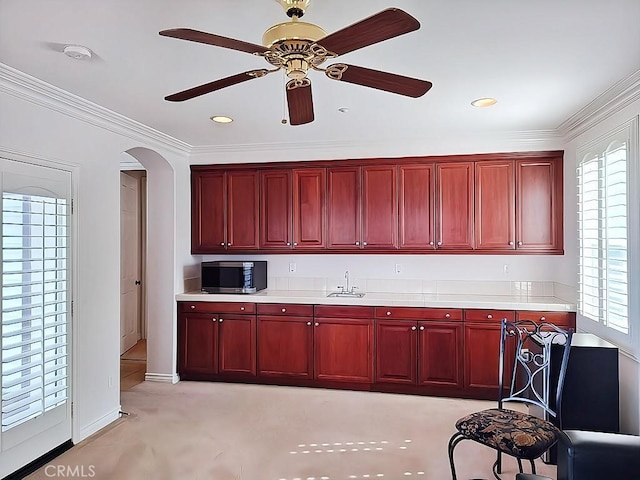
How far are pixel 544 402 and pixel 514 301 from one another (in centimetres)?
150

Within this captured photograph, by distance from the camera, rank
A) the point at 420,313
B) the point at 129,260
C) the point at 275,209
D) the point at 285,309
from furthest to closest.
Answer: the point at 129,260
the point at 275,209
the point at 285,309
the point at 420,313

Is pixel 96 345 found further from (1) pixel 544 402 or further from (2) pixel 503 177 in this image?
(2) pixel 503 177

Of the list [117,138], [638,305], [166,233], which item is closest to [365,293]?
[166,233]

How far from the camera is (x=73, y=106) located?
128 inches

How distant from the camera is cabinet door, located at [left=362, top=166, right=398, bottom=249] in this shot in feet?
15.1

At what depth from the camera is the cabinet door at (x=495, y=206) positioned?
437 cm

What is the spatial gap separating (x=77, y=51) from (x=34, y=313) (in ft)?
5.44

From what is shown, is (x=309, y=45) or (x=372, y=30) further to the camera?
(x=309, y=45)

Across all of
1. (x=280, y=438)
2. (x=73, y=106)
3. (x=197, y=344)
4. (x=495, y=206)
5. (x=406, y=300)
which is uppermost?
(x=73, y=106)

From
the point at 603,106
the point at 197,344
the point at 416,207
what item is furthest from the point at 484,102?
the point at 197,344

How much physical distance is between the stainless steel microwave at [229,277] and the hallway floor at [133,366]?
1238 millimetres

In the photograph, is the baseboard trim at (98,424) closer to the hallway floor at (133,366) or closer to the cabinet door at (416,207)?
the hallway floor at (133,366)

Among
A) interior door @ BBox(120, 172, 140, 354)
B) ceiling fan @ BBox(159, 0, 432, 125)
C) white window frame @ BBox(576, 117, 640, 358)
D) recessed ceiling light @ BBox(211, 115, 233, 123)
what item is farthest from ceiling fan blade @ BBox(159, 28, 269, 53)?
interior door @ BBox(120, 172, 140, 354)

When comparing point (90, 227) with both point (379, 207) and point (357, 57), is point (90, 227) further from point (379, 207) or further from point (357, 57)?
point (379, 207)
